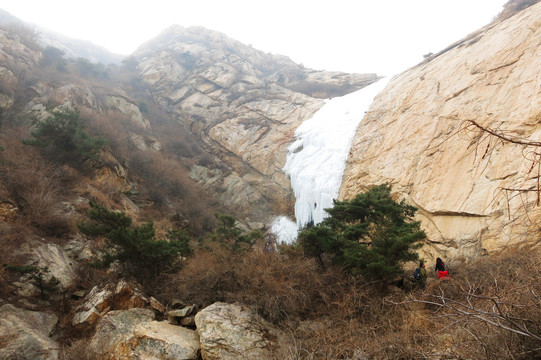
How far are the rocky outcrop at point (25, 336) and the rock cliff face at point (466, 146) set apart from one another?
8207mm

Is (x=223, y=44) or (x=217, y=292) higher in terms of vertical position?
(x=223, y=44)

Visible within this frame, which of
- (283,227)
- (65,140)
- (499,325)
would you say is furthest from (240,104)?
(499,325)

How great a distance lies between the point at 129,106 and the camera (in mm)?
23281

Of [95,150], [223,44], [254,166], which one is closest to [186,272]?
[95,150]

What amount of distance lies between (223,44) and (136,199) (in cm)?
3481

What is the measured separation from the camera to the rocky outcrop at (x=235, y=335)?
3.65 m

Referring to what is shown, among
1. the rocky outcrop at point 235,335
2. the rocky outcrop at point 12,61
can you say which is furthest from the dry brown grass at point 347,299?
the rocky outcrop at point 12,61

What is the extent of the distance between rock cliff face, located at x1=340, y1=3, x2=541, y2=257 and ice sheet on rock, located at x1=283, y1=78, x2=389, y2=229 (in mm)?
1163

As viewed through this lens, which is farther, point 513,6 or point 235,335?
point 513,6

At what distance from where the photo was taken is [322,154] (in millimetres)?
15797

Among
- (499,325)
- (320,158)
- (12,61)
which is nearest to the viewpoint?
(499,325)

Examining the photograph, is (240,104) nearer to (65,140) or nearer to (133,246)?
(65,140)

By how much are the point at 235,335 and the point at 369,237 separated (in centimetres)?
361

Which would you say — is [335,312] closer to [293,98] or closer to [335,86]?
[293,98]
